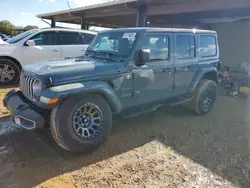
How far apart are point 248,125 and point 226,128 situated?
1.94 ft

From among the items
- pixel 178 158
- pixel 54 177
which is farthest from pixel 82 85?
pixel 178 158

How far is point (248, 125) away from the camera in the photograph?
4832 millimetres

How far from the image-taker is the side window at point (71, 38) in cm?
793

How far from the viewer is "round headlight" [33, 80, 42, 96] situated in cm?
312

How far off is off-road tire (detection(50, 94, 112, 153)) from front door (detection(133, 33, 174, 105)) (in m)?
0.80

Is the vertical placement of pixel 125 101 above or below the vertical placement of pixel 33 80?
below

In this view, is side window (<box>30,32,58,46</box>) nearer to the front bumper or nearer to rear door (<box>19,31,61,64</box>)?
rear door (<box>19,31,61,64</box>)

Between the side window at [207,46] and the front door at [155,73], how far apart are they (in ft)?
3.64

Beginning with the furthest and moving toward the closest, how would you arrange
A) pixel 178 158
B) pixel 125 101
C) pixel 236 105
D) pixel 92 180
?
1. pixel 236 105
2. pixel 125 101
3. pixel 178 158
4. pixel 92 180

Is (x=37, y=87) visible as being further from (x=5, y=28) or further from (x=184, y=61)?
(x=5, y=28)

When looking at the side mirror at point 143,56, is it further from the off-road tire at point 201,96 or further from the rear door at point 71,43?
the rear door at point 71,43

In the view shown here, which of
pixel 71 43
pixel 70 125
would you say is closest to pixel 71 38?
pixel 71 43

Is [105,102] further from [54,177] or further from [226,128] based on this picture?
[226,128]

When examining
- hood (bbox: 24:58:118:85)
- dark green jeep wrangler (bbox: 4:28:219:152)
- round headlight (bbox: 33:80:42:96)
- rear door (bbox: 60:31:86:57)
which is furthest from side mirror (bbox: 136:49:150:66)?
rear door (bbox: 60:31:86:57)
